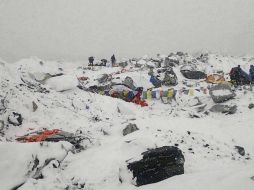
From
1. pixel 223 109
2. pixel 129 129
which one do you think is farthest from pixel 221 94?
pixel 129 129

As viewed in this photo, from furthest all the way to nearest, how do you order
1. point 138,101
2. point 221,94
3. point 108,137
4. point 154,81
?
point 154,81
point 138,101
point 221,94
point 108,137

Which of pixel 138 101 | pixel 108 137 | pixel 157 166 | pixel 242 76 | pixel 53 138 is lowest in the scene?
pixel 138 101

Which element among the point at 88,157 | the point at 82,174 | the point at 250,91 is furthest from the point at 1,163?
the point at 250,91

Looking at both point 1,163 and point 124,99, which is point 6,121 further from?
point 124,99

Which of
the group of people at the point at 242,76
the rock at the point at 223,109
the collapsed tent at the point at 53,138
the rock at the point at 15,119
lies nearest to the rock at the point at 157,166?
the collapsed tent at the point at 53,138

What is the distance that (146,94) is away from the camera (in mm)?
19234

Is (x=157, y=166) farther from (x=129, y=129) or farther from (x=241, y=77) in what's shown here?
(x=241, y=77)

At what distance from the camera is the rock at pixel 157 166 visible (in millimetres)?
6996

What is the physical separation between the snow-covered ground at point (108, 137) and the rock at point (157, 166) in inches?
7.9

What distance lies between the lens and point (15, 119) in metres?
11.8

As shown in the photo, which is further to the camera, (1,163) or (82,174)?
(82,174)

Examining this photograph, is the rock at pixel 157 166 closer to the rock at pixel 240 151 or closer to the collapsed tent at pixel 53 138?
the rock at pixel 240 151

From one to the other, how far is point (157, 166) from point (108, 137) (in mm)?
4268

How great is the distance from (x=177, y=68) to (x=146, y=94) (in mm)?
8196
